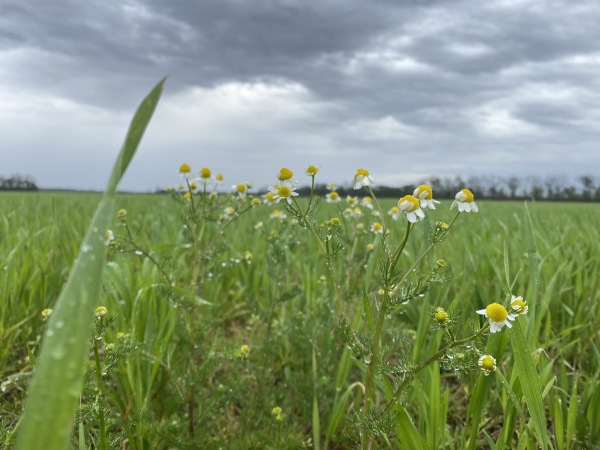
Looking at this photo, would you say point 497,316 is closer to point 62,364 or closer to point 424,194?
point 424,194

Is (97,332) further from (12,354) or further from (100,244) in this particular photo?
(12,354)

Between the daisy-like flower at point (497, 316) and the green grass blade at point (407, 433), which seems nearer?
the daisy-like flower at point (497, 316)

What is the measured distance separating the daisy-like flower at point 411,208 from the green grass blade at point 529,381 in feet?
1.33

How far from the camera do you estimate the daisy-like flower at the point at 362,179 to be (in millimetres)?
1482

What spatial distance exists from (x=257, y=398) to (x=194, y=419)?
349mm

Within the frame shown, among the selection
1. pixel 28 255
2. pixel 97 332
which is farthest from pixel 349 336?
pixel 28 255

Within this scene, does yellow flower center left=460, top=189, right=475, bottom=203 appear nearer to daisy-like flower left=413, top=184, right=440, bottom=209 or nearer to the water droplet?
daisy-like flower left=413, top=184, right=440, bottom=209

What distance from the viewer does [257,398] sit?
218 centimetres

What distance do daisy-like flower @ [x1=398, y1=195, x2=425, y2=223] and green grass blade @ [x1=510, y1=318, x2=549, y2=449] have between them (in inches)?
15.9

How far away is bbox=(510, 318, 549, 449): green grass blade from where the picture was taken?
4.34 feet

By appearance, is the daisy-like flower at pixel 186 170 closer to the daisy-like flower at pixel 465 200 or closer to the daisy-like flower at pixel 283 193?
A: the daisy-like flower at pixel 283 193

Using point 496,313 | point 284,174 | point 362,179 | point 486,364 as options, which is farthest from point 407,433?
point 284,174

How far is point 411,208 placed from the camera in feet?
4.13

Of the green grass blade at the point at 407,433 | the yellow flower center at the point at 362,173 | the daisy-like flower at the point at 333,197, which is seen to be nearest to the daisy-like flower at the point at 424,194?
the yellow flower center at the point at 362,173
